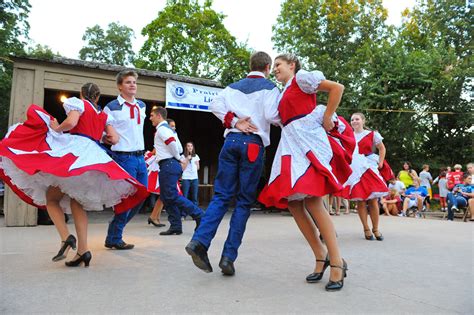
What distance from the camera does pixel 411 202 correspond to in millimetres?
11094

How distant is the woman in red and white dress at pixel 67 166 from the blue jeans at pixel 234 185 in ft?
3.02

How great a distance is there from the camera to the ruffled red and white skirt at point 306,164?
2.92 meters

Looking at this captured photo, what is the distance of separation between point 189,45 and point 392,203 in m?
21.7

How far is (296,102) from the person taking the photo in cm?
308

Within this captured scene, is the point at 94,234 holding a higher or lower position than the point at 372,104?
lower

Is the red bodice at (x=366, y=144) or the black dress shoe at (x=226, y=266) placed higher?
the red bodice at (x=366, y=144)

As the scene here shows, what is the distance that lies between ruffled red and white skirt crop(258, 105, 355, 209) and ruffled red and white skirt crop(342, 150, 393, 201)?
90.4 inches

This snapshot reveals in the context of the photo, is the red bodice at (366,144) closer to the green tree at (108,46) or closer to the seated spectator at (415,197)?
the seated spectator at (415,197)

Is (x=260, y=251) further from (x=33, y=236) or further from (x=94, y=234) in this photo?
(x=33, y=236)

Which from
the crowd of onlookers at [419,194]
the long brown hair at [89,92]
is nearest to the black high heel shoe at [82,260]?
the long brown hair at [89,92]

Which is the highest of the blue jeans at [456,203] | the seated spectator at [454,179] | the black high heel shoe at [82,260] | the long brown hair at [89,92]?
the long brown hair at [89,92]

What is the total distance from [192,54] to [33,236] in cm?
2520

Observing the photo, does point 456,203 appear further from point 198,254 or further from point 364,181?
point 198,254

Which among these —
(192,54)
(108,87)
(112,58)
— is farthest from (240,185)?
(112,58)
